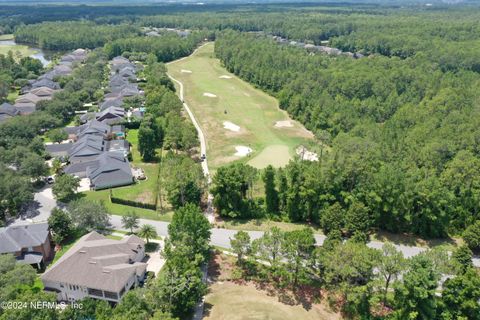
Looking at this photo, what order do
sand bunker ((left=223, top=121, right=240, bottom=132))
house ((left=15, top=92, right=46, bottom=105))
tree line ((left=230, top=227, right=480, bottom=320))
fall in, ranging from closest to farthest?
tree line ((left=230, top=227, right=480, bottom=320)) → sand bunker ((left=223, top=121, right=240, bottom=132)) → house ((left=15, top=92, right=46, bottom=105))

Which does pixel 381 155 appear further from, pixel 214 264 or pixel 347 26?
pixel 347 26

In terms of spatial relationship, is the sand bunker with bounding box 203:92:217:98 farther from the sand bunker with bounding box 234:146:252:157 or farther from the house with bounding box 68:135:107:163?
the house with bounding box 68:135:107:163

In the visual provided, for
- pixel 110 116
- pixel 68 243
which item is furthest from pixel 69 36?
pixel 68 243

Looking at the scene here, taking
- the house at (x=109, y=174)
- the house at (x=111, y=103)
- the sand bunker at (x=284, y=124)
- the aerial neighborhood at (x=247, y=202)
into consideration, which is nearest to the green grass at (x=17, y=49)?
the aerial neighborhood at (x=247, y=202)

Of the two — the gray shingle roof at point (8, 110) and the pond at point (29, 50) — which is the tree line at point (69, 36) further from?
the gray shingle roof at point (8, 110)

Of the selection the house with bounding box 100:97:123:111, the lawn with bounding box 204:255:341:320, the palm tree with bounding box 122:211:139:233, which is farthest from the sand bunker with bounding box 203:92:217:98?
the lawn with bounding box 204:255:341:320

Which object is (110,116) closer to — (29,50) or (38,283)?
(38,283)
